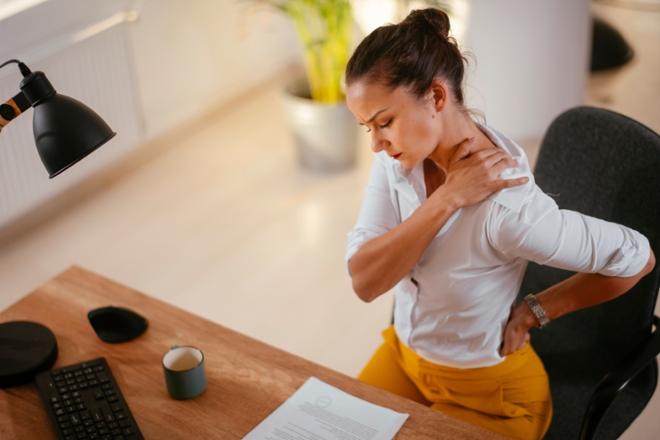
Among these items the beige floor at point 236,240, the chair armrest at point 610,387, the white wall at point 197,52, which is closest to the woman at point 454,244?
the chair armrest at point 610,387

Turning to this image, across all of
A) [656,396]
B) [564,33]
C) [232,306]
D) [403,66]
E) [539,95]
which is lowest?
[656,396]

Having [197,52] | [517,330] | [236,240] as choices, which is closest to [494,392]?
[517,330]

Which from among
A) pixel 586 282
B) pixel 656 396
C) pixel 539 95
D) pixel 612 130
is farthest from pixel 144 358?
Result: pixel 539 95

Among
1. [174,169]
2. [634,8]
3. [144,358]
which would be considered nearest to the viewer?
[144,358]

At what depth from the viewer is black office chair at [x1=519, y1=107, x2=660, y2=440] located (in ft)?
5.38

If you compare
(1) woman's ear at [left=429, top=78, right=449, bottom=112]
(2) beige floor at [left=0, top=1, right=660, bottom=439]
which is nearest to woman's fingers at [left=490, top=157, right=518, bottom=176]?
(1) woman's ear at [left=429, top=78, right=449, bottom=112]

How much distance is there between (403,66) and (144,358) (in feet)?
2.44

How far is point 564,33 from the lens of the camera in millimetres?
3590

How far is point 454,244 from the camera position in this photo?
1.55 meters

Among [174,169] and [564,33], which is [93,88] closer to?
[174,169]

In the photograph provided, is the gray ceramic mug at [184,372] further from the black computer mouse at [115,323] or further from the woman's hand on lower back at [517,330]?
the woman's hand on lower back at [517,330]

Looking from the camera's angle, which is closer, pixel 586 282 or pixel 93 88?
pixel 586 282

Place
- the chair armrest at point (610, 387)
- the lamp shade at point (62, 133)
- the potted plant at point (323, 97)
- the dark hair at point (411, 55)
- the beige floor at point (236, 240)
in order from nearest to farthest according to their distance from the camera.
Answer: the lamp shade at point (62, 133)
the dark hair at point (411, 55)
the chair armrest at point (610, 387)
the beige floor at point (236, 240)
the potted plant at point (323, 97)

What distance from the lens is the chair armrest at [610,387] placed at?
1.58 meters
